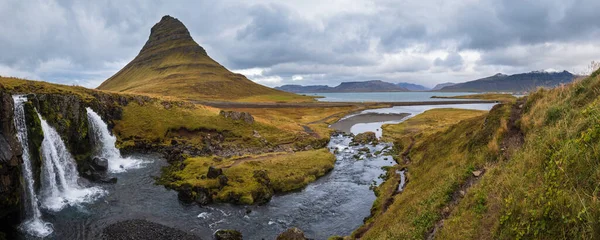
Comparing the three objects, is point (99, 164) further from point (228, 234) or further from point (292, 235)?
point (292, 235)

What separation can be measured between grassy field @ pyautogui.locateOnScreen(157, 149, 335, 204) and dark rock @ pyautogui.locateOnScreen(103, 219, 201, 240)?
9003mm

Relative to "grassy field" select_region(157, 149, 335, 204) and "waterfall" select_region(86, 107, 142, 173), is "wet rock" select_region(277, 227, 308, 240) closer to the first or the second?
"grassy field" select_region(157, 149, 335, 204)

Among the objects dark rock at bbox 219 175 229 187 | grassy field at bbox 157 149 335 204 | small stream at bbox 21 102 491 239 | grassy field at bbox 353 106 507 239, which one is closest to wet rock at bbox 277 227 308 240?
small stream at bbox 21 102 491 239

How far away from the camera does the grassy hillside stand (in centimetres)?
938

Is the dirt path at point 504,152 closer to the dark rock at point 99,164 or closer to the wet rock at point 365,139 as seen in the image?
the dark rock at point 99,164

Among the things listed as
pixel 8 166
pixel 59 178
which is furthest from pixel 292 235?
pixel 59 178

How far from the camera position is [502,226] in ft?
38.4

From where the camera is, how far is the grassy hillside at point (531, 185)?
9383 mm

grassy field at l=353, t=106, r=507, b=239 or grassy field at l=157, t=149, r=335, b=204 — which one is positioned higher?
grassy field at l=353, t=106, r=507, b=239

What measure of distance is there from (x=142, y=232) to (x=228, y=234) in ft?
28.6

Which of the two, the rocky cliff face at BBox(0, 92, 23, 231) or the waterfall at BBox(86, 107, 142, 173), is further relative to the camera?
the waterfall at BBox(86, 107, 142, 173)

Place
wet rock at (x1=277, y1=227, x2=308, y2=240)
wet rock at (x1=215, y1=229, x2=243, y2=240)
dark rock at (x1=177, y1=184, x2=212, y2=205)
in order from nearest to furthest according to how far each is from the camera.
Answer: wet rock at (x1=277, y1=227, x2=308, y2=240) < wet rock at (x1=215, y1=229, x2=243, y2=240) < dark rock at (x1=177, y1=184, x2=212, y2=205)

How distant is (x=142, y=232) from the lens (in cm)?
3070

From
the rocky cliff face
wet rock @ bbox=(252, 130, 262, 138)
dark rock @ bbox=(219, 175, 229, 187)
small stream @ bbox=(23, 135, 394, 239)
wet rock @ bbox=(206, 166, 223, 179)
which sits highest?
the rocky cliff face
